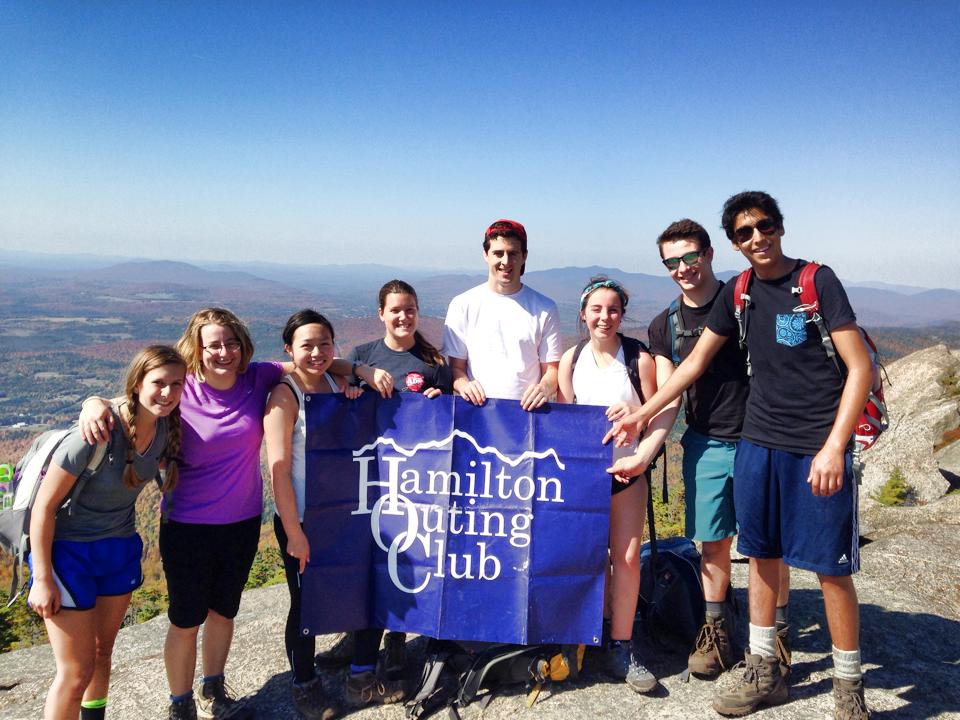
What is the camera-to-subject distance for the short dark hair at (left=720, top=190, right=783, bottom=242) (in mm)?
3543

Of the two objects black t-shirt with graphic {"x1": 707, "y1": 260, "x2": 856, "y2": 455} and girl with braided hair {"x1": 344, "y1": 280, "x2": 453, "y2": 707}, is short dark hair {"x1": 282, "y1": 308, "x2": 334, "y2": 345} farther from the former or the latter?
black t-shirt with graphic {"x1": 707, "y1": 260, "x2": 856, "y2": 455}

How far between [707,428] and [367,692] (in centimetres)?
283

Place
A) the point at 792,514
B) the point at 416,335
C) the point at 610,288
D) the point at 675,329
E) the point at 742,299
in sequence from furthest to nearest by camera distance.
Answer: the point at 416,335
the point at 675,329
the point at 610,288
the point at 742,299
the point at 792,514

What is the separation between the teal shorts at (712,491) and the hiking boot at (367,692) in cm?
223

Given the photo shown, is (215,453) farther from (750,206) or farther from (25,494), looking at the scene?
(750,206)

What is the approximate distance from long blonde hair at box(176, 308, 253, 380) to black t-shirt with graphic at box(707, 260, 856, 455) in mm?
3029

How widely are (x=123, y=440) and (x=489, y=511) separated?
7.31 feet

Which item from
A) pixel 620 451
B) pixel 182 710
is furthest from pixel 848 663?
pixel 182 710

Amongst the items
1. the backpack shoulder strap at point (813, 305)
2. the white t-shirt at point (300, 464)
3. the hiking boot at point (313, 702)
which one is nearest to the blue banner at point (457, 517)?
the white t-shirt at point (300, 464)

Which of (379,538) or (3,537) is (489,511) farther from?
(3,537)

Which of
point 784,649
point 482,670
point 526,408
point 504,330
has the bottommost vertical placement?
point 482,670

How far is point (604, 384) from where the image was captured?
4.09 m

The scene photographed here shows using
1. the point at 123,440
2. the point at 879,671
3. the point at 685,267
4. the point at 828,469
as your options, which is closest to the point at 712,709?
the point at 879,671

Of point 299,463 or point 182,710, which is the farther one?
point 299,463
